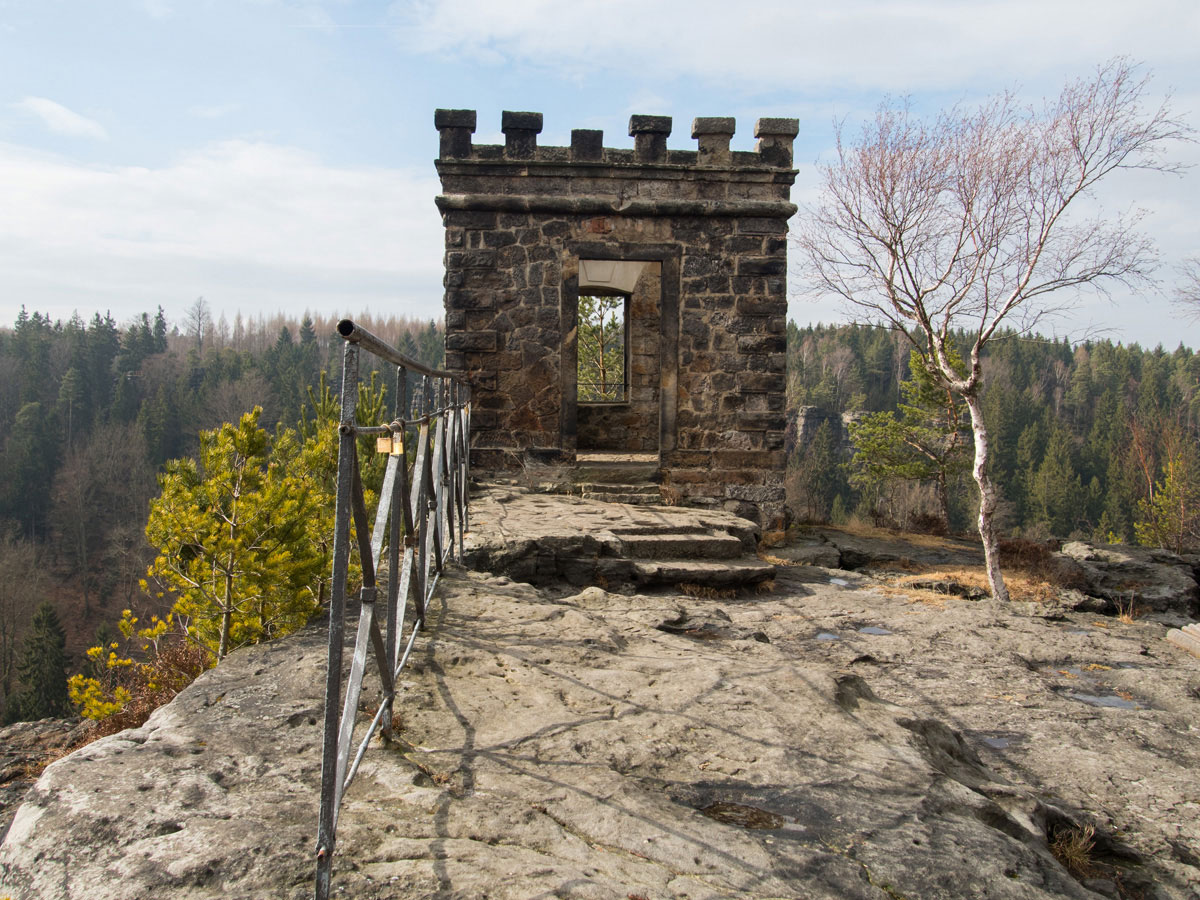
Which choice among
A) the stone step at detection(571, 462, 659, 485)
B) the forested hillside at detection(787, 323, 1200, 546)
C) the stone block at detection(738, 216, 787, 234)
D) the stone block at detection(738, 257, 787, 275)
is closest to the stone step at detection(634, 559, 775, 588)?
the stone step at detection(571, 462, 659, 485)

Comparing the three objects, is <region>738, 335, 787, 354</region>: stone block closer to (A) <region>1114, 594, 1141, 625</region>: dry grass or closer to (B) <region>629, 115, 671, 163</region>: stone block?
(B) <region>629, 115, 671, 163</region>: stone block

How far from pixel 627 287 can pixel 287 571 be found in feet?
21.3

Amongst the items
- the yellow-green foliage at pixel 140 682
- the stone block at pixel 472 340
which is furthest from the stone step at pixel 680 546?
the yellow-green foliage at pixel 140 682

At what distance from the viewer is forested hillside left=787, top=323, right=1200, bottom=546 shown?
78.8ft

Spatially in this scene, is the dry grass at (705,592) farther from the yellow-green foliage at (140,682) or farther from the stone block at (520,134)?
the stone block at (520,134)

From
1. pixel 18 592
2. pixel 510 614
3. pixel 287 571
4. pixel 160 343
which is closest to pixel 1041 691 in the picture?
pixel 510 614

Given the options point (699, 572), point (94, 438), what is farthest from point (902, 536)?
point (94, 438)

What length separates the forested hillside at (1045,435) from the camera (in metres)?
24.0

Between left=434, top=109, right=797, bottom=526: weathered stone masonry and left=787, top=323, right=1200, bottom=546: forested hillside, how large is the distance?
272 inches

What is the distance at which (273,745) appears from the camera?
2381 mm

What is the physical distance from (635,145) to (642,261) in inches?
49.1

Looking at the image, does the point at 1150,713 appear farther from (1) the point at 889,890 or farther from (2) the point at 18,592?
(2) the point at 18,592

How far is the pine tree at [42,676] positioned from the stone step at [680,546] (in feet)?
83.6

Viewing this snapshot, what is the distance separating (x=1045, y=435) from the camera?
2088 inches
